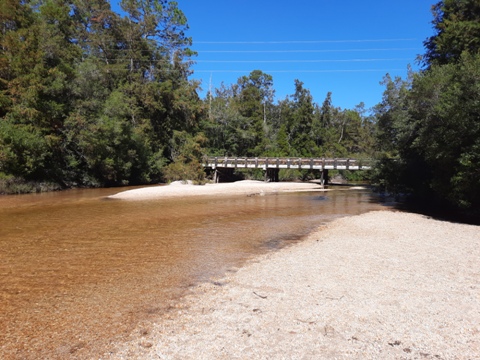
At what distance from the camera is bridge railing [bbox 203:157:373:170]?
3309 cm

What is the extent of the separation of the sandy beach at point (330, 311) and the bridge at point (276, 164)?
86.1 feet

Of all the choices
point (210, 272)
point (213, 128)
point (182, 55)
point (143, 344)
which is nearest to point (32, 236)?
point (210, 272)

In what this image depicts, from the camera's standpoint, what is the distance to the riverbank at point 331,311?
3816 mm

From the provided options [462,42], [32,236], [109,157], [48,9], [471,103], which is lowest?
[32,236]

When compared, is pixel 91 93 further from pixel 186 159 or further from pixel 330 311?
pixel 330 311

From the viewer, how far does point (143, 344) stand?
13.1 feet

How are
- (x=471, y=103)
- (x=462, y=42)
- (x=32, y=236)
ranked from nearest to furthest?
(x=32, y=236) → (x=471, y=103) → (x=462, y=42)

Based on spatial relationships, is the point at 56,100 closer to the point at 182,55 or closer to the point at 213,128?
the point at 182,55

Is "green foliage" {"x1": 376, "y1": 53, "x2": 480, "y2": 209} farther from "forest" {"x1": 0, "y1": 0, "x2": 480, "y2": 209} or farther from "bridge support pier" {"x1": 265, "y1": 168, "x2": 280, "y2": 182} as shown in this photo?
"bridge support pier" {"x1": 265, "y1": 168, "x2": 280, "y2": 182}

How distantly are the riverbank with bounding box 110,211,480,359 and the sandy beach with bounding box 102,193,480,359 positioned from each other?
0.01 metres

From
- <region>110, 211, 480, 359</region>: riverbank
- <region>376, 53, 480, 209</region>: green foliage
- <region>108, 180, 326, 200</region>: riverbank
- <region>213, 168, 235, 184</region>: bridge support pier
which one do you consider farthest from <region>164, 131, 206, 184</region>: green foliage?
<region>110, 211, 480, 359</region>: riverbank

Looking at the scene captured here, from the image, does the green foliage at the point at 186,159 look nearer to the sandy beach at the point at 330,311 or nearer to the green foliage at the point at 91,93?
the green foliage at the point at 91,93

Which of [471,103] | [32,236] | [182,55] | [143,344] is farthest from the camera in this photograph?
[182,55]

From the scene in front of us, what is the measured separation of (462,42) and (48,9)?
32.7 meters
